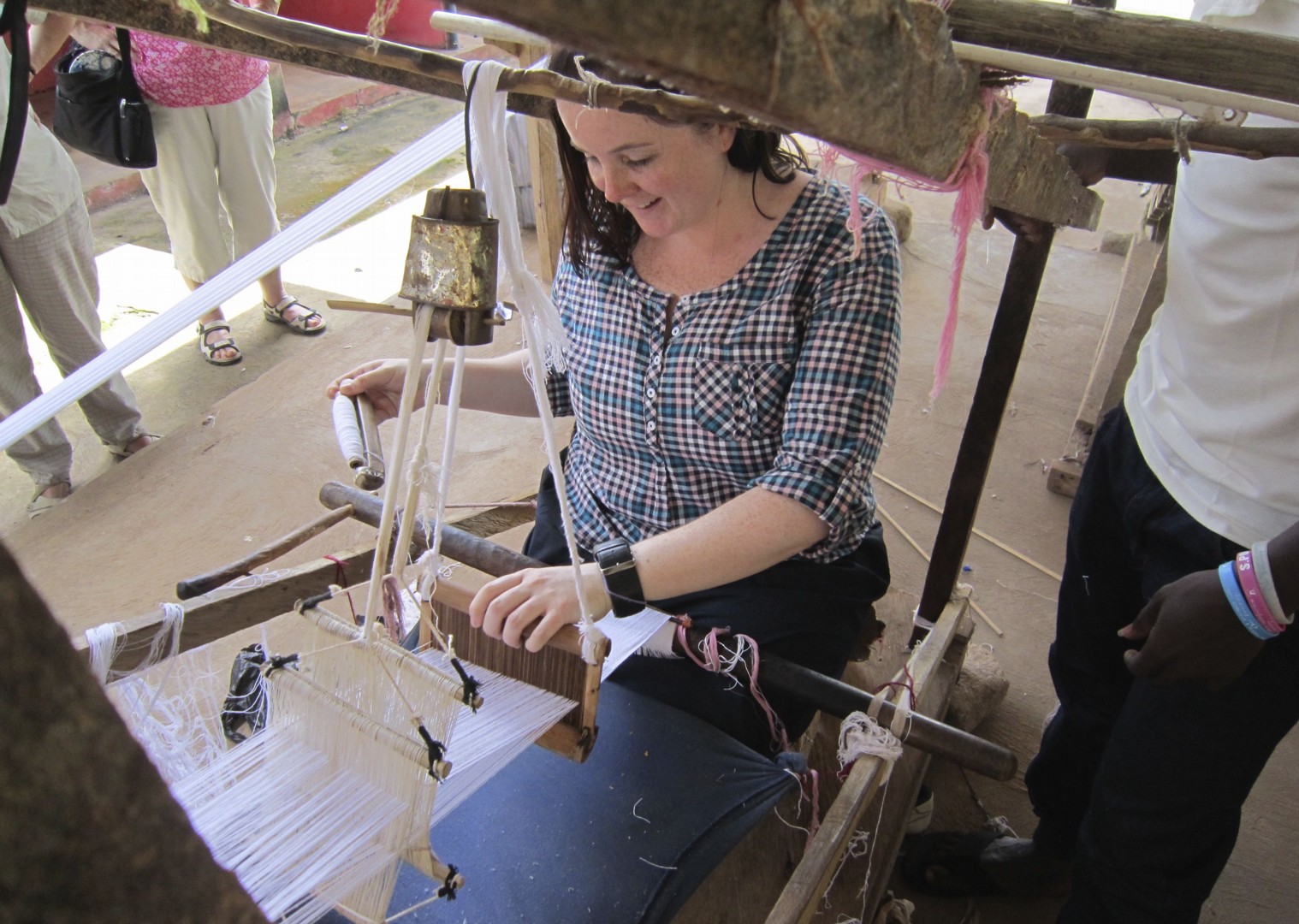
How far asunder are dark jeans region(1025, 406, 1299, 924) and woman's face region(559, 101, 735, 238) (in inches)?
29.4

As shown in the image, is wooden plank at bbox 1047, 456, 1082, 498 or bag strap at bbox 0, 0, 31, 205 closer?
bag strap at bbox 0, 0, 31, 205

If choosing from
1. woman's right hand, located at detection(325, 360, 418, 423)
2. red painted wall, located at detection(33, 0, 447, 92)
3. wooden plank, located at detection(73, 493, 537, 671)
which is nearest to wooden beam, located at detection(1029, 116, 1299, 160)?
woman's right hand, located at detection(325, 360, 418, 423)

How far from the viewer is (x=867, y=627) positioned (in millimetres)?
1679

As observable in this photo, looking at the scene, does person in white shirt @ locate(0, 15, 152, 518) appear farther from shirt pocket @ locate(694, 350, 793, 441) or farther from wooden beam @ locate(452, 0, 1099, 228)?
wooden beam @ locate(452, 0, 1099, 228)

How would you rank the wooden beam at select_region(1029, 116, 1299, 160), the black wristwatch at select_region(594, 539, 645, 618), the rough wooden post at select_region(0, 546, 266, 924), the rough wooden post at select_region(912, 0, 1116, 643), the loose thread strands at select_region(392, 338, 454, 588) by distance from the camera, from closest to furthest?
the rough wooden post at select_region(0, 546, 266, 924) → the wooden beam at select_region(1029, 116, 1299, 160) → the loose thread strands at select_region(392, 338, 454, 588) → the black wristwatch at select_region(594, 539, 645, 618) → the rough wooden post at select_region(912, 0, 1116, 643)

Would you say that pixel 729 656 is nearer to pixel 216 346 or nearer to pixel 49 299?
pixel 49 299

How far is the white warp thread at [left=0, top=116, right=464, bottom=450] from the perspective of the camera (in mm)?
1260

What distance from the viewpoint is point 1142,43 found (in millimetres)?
475

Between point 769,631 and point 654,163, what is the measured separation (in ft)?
2.39

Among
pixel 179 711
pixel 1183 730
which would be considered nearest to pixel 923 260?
pixel 1183 730

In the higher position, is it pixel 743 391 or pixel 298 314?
pixel 743 391

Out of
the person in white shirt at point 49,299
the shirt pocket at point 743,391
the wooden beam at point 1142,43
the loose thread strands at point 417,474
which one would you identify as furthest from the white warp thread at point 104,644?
the person in white shirt at point 49,299

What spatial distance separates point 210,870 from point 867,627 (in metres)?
1.50

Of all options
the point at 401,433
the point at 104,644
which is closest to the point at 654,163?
the point at 401,433
